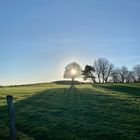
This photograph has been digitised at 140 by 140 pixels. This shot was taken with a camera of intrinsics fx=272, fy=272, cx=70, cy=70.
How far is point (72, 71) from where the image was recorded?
129250 millimetres

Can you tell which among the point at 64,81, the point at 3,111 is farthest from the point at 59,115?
the point at 64,81

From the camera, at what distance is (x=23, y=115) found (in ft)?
81.4

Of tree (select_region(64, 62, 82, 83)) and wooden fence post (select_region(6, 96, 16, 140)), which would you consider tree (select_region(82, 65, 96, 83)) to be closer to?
tree (select_region(64, 62, 82, 83))

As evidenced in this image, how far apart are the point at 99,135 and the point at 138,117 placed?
638 cm

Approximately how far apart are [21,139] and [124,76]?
534 feet

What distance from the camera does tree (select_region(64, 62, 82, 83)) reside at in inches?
5069

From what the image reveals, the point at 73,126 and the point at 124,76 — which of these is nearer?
the point at 73,126

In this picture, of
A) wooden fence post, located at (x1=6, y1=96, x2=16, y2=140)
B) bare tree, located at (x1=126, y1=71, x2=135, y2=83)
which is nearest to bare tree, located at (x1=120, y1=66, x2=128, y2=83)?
bare tree, located at (x1=126, y1=71, x2=135, y2=83)

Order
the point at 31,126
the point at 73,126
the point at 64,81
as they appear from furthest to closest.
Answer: the point at 64,81 → the point at 31,126 → the point at 73,126

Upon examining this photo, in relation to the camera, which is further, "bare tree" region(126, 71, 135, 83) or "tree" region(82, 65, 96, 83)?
"bare tree" region(126, 71, 135, 83)

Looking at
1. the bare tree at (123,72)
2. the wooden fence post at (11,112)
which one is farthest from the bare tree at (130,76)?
the wooden fence post at (11,112)

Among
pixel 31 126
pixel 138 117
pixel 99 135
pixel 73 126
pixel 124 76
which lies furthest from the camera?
pixel 124 76

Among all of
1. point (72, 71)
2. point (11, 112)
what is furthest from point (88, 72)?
point (11, 112)

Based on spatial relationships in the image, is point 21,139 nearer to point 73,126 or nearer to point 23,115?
point 73,126
